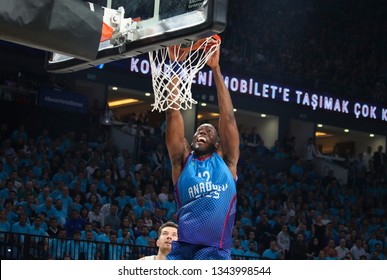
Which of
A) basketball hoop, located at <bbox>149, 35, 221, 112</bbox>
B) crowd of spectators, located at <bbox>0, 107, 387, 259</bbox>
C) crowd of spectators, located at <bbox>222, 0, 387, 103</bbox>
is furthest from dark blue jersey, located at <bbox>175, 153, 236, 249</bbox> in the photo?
crowd of spectators, located at <bbox>222, 0, 387, 103</bbox>

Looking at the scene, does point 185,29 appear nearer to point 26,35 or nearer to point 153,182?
point 26,35

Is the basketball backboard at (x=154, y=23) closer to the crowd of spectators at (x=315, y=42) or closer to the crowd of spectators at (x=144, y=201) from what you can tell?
the crowd of spectators at (x=144, y=201)

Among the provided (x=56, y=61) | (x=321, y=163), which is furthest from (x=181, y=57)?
(x=321, y=163)

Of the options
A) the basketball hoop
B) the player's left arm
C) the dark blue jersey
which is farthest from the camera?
the basketball hoop

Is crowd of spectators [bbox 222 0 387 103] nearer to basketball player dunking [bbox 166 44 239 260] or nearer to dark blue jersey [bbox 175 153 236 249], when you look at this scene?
basketball player dunking [bbox 166 44 239 260]

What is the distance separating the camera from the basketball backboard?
5.64 m

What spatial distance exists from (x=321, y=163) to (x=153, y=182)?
25.1 ft

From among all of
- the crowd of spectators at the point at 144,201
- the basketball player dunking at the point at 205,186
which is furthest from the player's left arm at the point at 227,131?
the crowd of spectators at the point at 144,201

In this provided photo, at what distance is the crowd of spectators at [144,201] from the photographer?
1311 centimetres

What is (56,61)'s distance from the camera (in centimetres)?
687

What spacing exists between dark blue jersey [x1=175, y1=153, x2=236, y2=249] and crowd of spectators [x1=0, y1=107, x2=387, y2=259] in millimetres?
6547

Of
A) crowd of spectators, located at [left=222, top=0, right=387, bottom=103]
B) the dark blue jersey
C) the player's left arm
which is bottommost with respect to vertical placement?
the dark blue jersey
